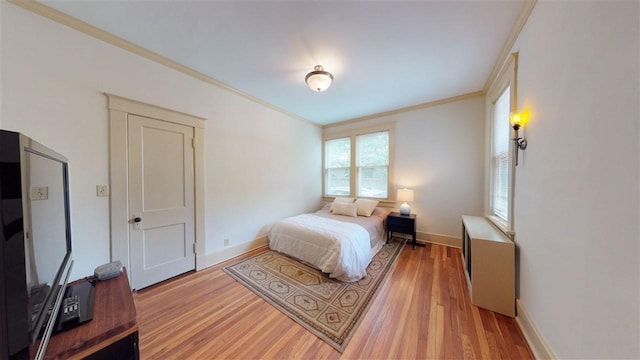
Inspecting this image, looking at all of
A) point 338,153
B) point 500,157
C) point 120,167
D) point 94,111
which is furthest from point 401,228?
point 94,111

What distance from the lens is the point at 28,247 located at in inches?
26.2

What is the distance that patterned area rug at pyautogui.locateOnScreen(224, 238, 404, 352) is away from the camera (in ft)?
5.57

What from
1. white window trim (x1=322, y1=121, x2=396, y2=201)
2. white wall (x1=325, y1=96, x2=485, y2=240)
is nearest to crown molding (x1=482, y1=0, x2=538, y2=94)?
white wall (x1=325, y1=96, x2=485, y2=240)

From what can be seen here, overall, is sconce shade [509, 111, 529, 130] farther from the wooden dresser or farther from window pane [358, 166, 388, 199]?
the wooden dresser

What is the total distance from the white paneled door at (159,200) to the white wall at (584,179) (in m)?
3.46

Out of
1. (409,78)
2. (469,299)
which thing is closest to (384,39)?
(409,78)

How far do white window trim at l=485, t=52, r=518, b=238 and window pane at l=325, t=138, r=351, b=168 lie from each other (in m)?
2.48

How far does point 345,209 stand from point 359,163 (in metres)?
1.17

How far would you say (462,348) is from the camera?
1458mm

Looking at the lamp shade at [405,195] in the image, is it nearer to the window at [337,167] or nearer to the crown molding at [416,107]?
the window at [337,167]

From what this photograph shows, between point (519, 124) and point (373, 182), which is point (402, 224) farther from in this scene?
point (519, 124)

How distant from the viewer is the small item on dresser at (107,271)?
1.30m

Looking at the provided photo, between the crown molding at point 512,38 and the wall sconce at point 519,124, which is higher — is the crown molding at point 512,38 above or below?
above

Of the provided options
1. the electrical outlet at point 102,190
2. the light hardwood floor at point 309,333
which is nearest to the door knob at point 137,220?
the electrical outlet at point 102,190
